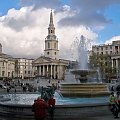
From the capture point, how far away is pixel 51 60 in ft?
604

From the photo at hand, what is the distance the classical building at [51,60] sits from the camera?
18538 cm

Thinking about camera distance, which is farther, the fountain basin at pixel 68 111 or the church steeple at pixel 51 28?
the church steeple at pixel 51 28

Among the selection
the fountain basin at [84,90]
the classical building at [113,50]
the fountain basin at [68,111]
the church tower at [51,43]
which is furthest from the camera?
the church tower at [51,43]

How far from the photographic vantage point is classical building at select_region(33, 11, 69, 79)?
185 m

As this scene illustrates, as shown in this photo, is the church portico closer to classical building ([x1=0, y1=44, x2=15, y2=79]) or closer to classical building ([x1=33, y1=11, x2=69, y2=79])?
classical building ([x1=33, y1=11, x2=69, y2=79])

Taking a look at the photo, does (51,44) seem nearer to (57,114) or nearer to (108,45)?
(108,45)

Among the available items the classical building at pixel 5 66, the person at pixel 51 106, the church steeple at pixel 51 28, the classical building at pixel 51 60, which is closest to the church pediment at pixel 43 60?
the classical building at pixel 51 60

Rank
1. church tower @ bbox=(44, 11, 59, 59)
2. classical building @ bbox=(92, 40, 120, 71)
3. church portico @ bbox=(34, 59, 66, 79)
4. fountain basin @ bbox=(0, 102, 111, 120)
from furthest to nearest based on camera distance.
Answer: church tower @ bbox=(44, 11, 59, 59) < church portico @ bbox=(34, 59, 66, 79) < classical building @ bbox=(92, 40, 120, 71) < fountain basin @ bbox=(0, 102, 111, 120)

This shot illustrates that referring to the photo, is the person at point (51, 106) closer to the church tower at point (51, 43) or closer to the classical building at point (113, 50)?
the classical building at point (113, 50)

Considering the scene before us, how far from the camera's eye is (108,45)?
152 metres

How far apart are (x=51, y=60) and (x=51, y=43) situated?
10.2 m

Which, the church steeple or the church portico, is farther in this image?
the church steeple

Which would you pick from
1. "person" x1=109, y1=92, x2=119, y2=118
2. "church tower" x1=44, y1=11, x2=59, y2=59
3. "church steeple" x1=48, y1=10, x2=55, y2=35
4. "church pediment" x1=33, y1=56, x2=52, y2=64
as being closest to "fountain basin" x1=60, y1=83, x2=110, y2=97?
"person" x1=109, y1=92, x2=119, y2=118

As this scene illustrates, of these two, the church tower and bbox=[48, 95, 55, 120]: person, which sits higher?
the church tower
